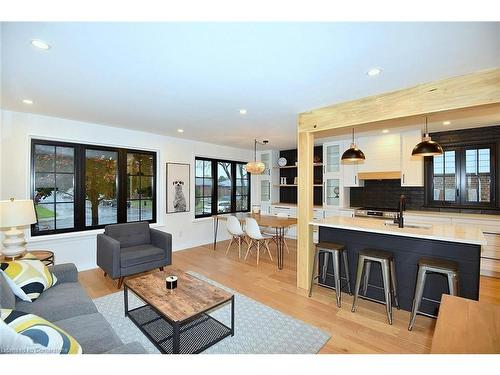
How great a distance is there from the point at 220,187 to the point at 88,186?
9.57ft

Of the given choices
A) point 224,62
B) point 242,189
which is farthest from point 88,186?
point 242,189

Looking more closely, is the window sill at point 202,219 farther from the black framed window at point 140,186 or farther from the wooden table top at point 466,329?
the wooden table top at point 466,329

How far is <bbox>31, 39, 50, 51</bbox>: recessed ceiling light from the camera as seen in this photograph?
1.68 m

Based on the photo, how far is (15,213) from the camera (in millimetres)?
2598

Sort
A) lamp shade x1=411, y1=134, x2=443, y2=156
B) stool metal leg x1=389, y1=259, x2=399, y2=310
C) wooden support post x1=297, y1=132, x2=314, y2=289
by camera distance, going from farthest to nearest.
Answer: wooden support post x1=297, y1=132, x2=314, y2=289
lamp shade x1=411, y1=134, x2=443, y2=156
stool metal leg x1=389, y1=259, x2=399, y2=310

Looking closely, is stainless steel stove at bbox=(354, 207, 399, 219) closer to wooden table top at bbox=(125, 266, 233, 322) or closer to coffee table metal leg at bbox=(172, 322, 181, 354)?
wooden table top at bbox=(125, 266, 233, 322)

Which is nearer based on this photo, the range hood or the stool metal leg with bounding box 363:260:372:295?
the stool metal leg with bounding box 363:260:372:295

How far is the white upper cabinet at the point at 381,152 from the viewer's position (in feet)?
15.5

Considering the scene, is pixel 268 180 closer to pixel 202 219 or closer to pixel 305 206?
pixel 202 219

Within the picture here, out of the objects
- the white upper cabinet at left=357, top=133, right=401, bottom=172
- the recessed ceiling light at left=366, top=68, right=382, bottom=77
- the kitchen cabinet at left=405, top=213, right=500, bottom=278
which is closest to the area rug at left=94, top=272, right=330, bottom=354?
the recessed ceiling light at left=366, top=68, right=382, bottom=77

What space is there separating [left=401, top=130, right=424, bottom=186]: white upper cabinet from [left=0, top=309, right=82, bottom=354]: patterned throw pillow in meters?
5.29

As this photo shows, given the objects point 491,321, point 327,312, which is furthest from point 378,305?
point 491,321
